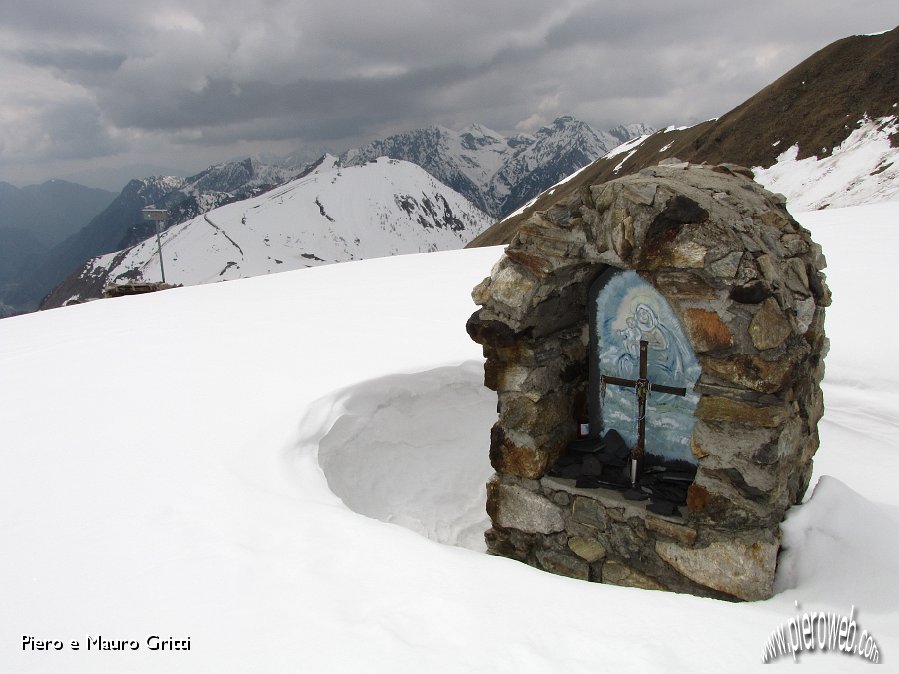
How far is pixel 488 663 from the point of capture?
2.89m

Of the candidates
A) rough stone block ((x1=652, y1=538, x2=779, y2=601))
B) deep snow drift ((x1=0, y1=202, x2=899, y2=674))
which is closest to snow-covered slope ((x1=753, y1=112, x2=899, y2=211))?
deep snow drift ((x1=0, y1=202, x2=899, y2=674))

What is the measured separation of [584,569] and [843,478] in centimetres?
→ 328

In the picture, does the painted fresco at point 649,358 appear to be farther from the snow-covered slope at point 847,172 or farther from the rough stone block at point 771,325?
the snow-covered slope at point 847,172

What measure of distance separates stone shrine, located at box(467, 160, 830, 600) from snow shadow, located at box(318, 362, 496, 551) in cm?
142

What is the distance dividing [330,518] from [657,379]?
3425 millimetres

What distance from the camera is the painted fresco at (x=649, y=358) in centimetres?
531

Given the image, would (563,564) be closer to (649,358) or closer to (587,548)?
(587,548)

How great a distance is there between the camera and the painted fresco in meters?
5.31

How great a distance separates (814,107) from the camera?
5350 centimetres

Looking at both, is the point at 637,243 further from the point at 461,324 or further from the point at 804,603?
the point at 461,324

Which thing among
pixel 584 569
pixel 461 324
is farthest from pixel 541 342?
pixel 461 324

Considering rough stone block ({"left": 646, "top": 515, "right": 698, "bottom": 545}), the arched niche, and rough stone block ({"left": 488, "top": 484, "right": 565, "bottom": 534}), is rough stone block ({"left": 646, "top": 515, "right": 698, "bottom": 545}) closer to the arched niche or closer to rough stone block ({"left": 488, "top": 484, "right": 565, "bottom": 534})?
the arched niche

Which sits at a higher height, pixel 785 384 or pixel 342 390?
pixel 785 384

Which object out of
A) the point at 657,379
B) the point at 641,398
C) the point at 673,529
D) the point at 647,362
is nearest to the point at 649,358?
the point at 647,362
